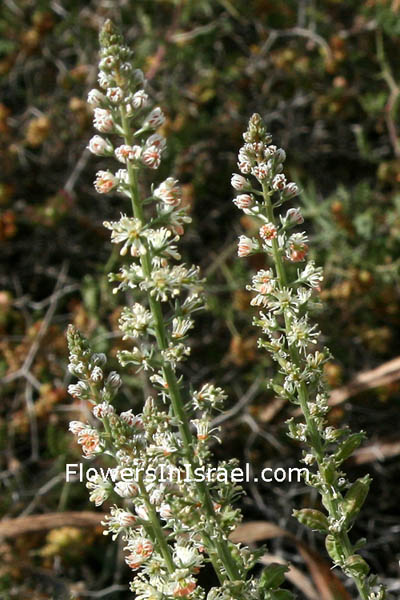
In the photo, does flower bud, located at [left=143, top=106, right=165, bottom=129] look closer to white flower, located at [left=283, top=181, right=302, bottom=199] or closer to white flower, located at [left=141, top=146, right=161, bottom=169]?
white flower, located at [left=141, top=146, right=161, bottom=169]

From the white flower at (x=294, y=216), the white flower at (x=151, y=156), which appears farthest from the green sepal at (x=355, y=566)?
the white flower at (x=151, y=156)

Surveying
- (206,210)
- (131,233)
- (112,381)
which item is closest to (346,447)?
(112,381)

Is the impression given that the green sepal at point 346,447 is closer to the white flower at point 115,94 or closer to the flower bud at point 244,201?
the flower bud at point 244,201

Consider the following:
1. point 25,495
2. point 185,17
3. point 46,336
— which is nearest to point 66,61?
point 185,17

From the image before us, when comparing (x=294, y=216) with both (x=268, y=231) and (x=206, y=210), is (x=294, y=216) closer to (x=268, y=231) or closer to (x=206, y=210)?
(x=268, y=231)

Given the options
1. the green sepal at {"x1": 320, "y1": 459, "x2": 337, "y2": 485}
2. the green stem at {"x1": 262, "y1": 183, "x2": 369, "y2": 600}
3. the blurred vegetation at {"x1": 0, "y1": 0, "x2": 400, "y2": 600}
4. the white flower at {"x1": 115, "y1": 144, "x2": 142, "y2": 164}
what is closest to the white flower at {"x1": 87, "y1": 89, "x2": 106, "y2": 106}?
the white flower at {"x1": 115, "y1": 144, "x2": 142, "y2": 164}

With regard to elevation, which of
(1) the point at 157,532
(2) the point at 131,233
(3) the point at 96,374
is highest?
(2) the point at 131,233

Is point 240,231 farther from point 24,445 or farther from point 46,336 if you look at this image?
point 24,445
